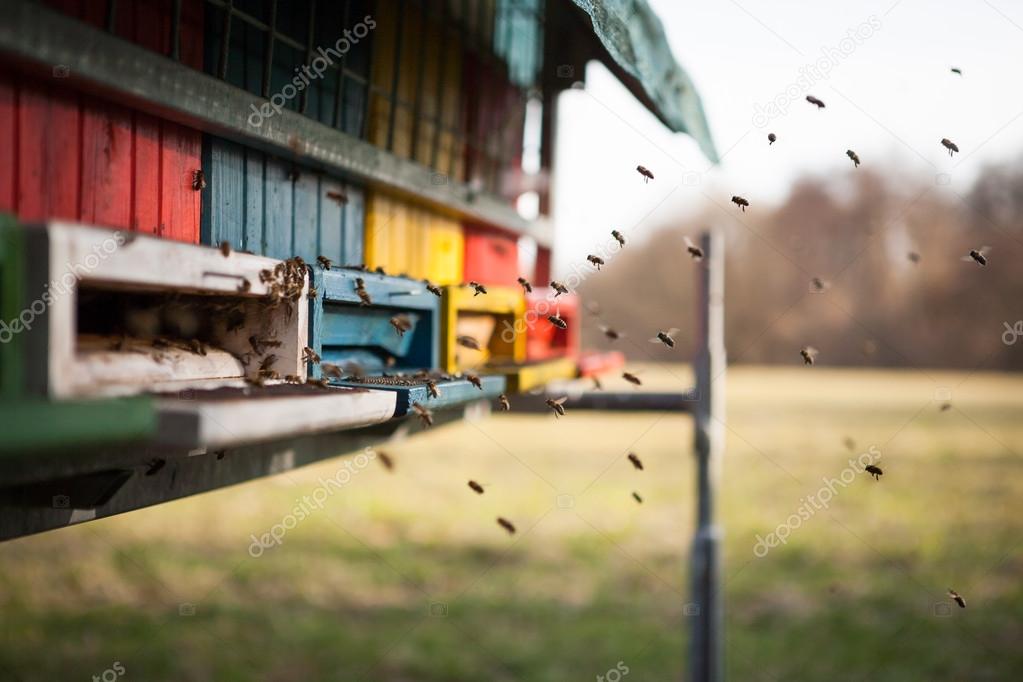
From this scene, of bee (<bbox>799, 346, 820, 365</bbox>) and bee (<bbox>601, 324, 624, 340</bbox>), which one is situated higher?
bee (<bbox>601, 324, 624, 340</bbox>)

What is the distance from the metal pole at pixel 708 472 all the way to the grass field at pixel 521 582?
7.24 ft

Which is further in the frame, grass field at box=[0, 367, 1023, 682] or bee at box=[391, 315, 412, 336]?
grass field at box=[0, 367, 1023, 682]

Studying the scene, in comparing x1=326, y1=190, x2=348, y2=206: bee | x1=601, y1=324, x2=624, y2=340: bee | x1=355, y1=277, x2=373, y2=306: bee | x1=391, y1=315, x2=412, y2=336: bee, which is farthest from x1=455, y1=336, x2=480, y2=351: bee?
x1=355, y1=277, x2=373, y2=306: bee

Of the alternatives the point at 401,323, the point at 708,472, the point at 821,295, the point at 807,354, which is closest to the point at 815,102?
the point at 807,354

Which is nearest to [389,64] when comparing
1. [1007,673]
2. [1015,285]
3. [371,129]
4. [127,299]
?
[371,129]

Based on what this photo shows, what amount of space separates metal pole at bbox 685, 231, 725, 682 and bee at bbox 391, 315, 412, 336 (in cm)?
322

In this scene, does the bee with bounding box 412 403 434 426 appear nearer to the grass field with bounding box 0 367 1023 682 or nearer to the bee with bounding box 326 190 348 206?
the bee with bounding box 326 190 348 206

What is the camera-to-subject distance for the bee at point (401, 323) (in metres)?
3.43

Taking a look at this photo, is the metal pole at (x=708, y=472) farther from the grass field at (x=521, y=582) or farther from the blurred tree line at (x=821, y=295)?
the blurred tree line at (x=821, y=295)

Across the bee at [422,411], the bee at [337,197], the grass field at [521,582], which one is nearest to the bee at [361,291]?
the bee at [422,411]

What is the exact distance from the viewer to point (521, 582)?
54.8 ft

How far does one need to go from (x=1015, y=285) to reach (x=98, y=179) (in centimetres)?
4188

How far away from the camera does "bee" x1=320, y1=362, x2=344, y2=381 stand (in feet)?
→ 8.97

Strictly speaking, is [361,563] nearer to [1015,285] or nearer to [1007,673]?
[1007,673]
